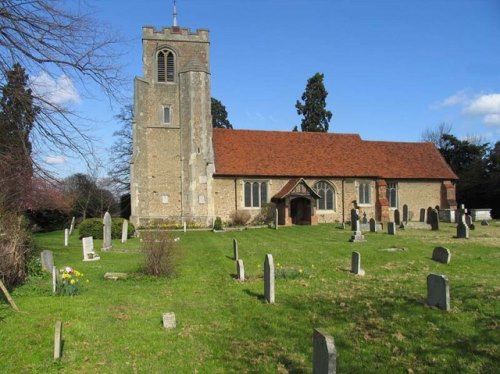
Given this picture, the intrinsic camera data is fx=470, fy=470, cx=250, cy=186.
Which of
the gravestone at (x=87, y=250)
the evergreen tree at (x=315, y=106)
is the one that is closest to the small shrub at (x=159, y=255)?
the gravestone at (x=87, y=250)

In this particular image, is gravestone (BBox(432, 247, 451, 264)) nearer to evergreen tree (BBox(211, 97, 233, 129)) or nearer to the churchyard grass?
the churchyard grass

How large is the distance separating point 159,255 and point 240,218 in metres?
22.6

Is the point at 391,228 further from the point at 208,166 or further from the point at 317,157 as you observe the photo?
the point at 208,166

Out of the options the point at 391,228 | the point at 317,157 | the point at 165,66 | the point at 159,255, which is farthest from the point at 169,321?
the point at 317,157

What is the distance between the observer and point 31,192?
13117 mm

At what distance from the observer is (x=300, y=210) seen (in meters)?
37.5

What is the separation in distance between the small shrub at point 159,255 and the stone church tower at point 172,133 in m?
22.0

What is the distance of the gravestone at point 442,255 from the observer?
14.5m

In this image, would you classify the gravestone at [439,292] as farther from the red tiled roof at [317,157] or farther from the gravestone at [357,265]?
the red tiled roof at [317,157]

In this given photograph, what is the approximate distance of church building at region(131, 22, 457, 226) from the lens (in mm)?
35719

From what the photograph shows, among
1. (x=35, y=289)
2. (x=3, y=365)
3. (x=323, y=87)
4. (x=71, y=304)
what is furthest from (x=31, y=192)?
(x=323, y=87)

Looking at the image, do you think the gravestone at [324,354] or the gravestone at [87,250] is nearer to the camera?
the gravestone at [324,354]

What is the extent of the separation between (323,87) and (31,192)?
154ft

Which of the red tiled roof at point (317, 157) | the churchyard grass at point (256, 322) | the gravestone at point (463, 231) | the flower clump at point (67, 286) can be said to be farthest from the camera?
the red tiled roof at point (317, 157)
